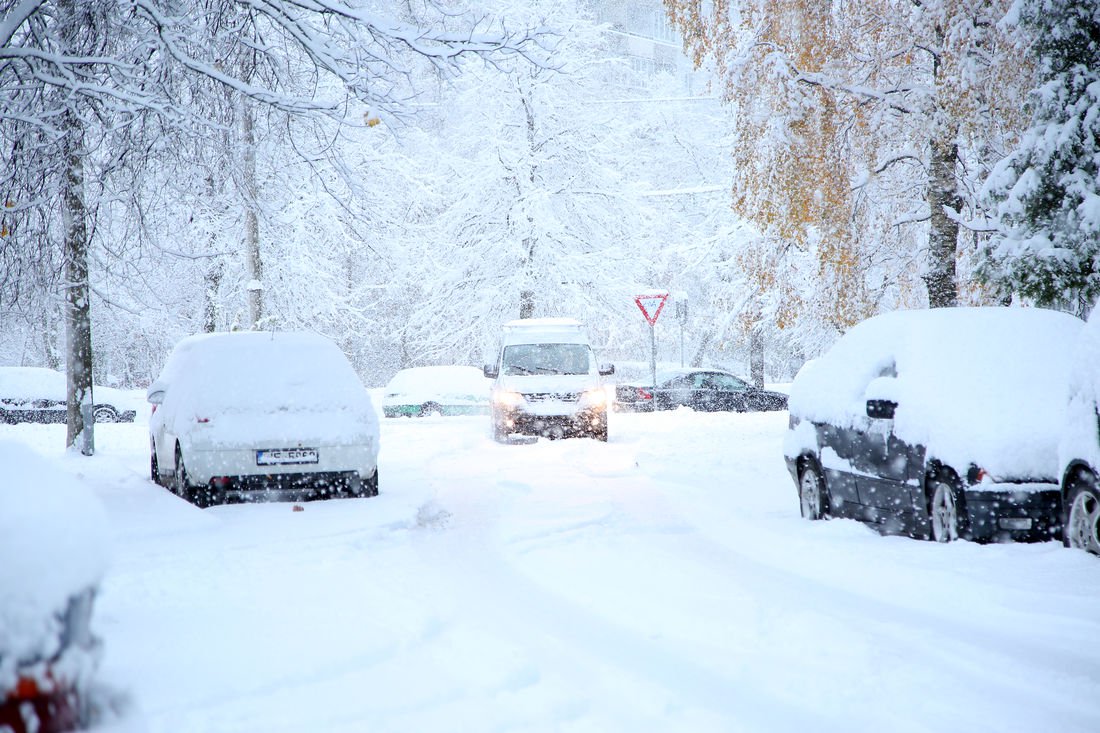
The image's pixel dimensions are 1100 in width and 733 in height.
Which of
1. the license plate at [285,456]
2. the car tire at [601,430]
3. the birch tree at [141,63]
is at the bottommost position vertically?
the car tire at [601,430]

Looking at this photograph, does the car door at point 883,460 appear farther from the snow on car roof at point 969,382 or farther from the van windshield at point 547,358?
the van windshield at point 547,358

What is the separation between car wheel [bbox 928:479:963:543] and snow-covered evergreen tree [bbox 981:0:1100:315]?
467 centimetres

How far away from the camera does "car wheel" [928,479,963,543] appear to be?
793cm

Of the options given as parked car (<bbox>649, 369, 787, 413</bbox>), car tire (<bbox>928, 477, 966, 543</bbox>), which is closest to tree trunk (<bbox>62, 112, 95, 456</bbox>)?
car tire (<bbox>928, 477, 966, 543</bbox>)

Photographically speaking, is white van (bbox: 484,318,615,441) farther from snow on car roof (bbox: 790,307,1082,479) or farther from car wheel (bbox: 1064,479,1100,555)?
car wheel (bbox: 1064,479,1100,555)

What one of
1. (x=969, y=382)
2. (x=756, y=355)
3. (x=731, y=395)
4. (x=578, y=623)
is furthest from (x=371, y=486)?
(x=756, y=355)

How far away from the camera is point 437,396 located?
93.2ft

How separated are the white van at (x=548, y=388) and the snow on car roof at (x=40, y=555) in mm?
16211

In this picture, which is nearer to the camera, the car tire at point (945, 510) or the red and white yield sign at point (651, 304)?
the car tire at point (945, 510)

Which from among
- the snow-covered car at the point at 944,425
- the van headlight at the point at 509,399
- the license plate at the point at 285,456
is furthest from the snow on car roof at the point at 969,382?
the van headlight at the point at 509,399

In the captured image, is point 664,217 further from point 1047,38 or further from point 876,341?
point 876,341

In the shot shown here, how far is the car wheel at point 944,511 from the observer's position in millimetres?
7926

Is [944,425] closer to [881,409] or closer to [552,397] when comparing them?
[881,409]

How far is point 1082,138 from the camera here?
11.5 meters
